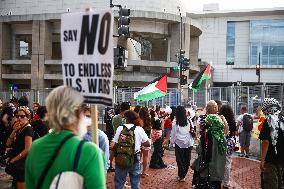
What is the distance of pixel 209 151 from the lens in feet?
25.7

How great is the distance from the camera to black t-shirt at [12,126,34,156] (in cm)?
612

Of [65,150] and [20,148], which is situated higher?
[65,150]

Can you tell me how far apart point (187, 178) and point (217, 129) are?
3299 millimetres

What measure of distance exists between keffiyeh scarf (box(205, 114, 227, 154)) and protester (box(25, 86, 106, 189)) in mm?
5050

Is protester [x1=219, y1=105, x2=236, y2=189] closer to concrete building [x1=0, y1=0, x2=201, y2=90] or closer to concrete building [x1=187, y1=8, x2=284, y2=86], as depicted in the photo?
concrete building [x1=0, y1=0, x2=201, y2=90]

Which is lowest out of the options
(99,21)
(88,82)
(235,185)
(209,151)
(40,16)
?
(235,185)

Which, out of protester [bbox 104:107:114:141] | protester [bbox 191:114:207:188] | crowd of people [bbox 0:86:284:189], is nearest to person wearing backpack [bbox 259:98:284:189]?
crowd of people [bbox 0:86:284:189]

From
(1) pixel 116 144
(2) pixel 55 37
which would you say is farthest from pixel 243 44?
(1) pixel 116 144

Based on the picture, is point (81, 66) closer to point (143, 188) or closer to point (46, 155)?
point (46, 155)

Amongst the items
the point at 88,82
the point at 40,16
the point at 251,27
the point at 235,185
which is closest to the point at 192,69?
the point at 40,16

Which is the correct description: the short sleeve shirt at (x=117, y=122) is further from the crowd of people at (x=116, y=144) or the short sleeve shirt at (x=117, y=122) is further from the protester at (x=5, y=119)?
the protester at (x=5, y=119)

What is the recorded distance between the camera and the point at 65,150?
9.09ft

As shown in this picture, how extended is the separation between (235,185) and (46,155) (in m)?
7.65

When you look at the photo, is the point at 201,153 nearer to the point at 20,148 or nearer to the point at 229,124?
the point at 229,124
